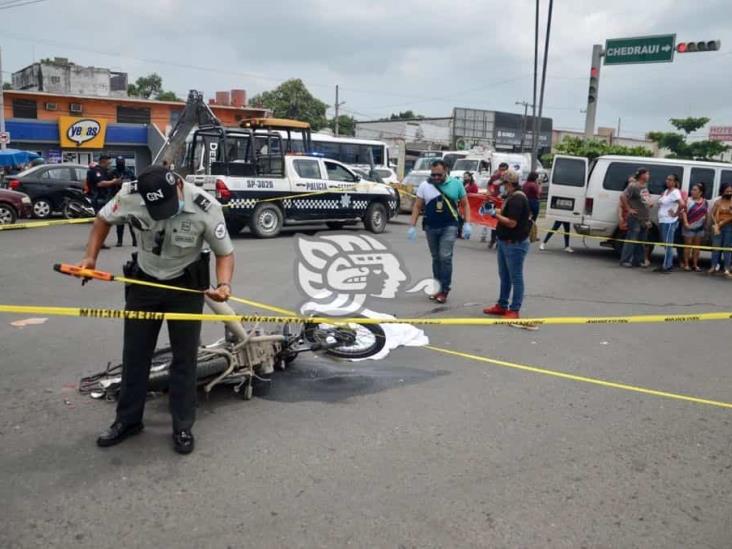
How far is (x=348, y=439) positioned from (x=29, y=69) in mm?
55461

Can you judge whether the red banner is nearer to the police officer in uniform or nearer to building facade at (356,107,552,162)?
the police officer in uniform

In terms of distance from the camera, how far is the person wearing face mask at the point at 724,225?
1098 cm

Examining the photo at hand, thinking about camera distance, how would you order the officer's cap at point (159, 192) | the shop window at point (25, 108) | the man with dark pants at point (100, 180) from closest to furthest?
1. the officer's cap at point (159, 192)
2. the man with dark pants at point (100, 180)
3. the shop window at point (25, 108)

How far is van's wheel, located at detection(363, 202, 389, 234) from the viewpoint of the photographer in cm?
1576

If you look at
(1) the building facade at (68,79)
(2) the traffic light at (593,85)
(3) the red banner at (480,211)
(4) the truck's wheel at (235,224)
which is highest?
(1) the building facade at (68,79)

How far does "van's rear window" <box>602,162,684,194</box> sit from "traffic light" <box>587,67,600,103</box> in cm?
1083

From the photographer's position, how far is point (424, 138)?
67.8 m

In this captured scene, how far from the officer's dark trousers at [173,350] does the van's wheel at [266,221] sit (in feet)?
32.8

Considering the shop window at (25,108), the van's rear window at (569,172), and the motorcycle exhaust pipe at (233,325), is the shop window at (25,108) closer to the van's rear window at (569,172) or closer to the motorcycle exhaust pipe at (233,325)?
the van's rear window at (569,172)

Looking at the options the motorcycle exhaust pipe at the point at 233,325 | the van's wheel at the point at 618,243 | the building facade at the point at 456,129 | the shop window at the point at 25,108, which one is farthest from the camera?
the building facade at the point at 456,129

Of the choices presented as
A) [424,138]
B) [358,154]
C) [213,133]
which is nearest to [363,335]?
[213,133]

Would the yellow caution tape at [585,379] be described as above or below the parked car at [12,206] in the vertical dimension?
below

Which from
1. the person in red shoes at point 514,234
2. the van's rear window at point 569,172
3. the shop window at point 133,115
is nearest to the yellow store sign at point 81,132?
the shop window at point 133,115

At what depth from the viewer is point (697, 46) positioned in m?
19.8
